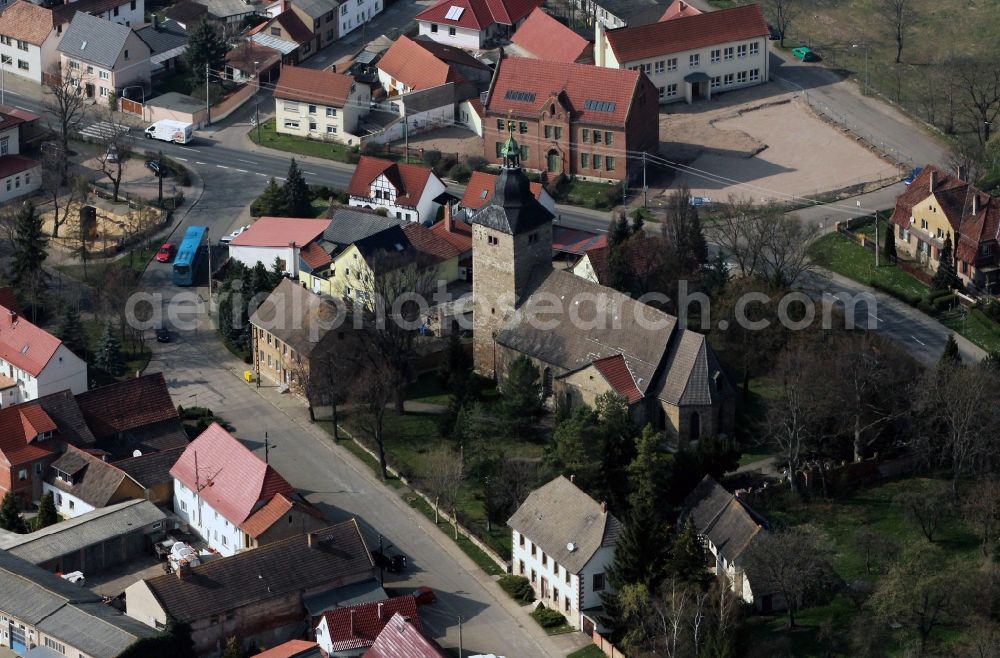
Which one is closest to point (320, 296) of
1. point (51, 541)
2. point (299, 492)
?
point (299, 492)

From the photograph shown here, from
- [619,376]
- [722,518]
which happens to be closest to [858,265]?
[619,376]

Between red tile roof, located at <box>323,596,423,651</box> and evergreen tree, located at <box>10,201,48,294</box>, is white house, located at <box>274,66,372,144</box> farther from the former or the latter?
red tile roof, located at <box>323,596,423,651</box>

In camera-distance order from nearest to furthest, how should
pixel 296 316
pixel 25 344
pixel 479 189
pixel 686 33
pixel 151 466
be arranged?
pixel 151 466
pixel 25 344
pixel 296 316
pixel 479 189
pixel 686 33

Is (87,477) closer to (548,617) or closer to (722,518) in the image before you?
(548,617)

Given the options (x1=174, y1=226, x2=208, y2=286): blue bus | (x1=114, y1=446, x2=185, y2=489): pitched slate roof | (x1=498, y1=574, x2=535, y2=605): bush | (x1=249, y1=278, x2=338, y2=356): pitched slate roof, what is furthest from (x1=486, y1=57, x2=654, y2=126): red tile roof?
(x1=498, y1=574, x2=535, y2=605): bush

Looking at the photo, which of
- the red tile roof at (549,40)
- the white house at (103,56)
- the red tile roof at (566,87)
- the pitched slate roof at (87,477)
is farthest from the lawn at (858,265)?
the white house at (103,56)

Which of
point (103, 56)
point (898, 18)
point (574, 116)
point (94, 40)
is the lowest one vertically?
point (103, 56)

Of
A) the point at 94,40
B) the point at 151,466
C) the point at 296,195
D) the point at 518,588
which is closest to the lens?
the point at 518,588
